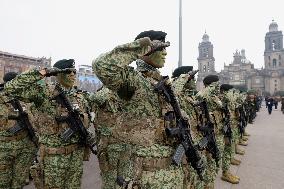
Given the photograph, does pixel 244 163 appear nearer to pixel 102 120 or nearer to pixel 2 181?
pixel 102 120

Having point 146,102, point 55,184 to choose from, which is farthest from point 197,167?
point 55,184

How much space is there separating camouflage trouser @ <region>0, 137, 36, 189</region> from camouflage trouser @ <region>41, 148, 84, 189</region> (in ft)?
3.35

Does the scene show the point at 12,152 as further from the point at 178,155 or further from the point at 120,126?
the point at 178,155

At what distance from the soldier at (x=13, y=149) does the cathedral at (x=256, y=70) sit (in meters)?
74.8

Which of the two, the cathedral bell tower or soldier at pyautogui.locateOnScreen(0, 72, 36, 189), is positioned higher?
the cathedral bell tower

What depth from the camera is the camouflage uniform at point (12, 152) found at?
14.6 feet

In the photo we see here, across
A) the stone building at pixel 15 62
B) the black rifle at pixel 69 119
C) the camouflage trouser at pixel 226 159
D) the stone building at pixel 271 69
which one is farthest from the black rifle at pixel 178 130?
the stone building at pixel 271 69

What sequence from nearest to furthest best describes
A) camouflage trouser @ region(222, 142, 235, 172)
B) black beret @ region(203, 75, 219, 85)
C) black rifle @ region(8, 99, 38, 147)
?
black rifle @ region(8, 99, 38, 147)
black beret @ region(203, 75, 219, 85)
camouflage trouser @ region(222, 142, 235, 172)

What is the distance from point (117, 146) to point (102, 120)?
0.43 metres

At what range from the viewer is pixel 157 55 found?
2.52 m

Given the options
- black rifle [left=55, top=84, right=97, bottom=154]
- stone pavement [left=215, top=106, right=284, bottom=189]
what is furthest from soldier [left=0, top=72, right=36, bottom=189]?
stone pavement [left=215, top=106, right=284, bottom=189]

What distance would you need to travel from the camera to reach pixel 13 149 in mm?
4570

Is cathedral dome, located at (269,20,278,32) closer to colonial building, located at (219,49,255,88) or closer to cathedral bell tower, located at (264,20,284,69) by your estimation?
cathedral bell tower, located at (264,20,284,69)

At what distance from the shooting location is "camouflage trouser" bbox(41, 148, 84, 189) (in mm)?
3709
